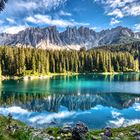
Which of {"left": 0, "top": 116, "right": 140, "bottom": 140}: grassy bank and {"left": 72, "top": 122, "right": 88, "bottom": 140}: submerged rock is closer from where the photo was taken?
{"left": 0, "top": 116, "right": 140, "bottom": 140}: grassy bank

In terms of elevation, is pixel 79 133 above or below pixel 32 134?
below

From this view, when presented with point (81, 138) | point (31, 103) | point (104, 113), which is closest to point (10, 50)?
point (31, 103)

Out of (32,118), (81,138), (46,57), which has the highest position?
(46,57)

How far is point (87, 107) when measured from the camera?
5988cm

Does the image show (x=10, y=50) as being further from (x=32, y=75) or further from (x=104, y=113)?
(x=104, y=113)

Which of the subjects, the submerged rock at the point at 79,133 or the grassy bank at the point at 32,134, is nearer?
the grassy bank at the point at 32,134

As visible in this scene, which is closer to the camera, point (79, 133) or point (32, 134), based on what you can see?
point (32, 134)

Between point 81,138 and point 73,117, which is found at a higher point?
point 81,138

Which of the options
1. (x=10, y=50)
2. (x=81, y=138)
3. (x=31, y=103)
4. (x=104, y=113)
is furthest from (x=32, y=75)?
(x=81, y=138)

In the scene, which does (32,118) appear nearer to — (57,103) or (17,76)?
(57,103)

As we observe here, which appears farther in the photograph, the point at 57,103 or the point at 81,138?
the point at 57,103

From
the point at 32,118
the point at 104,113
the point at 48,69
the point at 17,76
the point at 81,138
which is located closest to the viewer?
the point at 81,138

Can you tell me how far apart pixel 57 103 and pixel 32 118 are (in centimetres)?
1729

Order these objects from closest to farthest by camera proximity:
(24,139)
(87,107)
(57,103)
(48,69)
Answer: (24,139) < (87,107) < (57,103) < (48,69)
